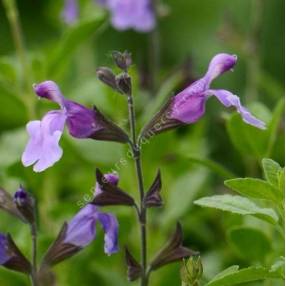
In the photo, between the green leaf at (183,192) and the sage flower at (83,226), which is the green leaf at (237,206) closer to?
the sage flower at (83,226)

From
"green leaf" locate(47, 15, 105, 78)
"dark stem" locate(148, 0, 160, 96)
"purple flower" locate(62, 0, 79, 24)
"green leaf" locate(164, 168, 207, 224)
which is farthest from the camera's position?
"purple flower" locate(62, 0, 79, 24)

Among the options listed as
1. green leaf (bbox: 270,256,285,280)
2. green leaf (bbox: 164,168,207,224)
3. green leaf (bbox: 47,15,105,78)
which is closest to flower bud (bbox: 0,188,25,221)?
green leaf (bbox: 270,256,285,280)

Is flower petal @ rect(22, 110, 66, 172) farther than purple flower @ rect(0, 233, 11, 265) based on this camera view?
No

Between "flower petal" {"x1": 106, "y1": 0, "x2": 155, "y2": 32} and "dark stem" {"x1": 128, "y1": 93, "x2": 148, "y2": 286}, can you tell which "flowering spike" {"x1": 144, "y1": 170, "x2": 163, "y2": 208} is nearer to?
"dark stem" {"x1": 128, "y1": 93, "x2": 148, "y2": 286}

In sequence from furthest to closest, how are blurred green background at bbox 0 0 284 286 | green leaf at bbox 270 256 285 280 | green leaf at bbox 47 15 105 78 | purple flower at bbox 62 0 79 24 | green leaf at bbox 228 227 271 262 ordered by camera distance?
purple flower at bbox 62 0 79 24 < green leaf at bbox 47 15 105 78 < blurred green background at bbox 0 0 284 286 < green leaf at bbox 228 227 271 262 < green leaf at bbox 270 256 285 280

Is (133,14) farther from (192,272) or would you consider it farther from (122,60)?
(192,272)

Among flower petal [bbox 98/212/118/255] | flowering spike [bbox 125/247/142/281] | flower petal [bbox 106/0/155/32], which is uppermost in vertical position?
flower petal [bbox 106/0/155/32]

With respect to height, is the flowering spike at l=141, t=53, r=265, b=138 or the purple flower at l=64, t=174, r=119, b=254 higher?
the flowering spike at l=141, t=53, r=265, b=138
